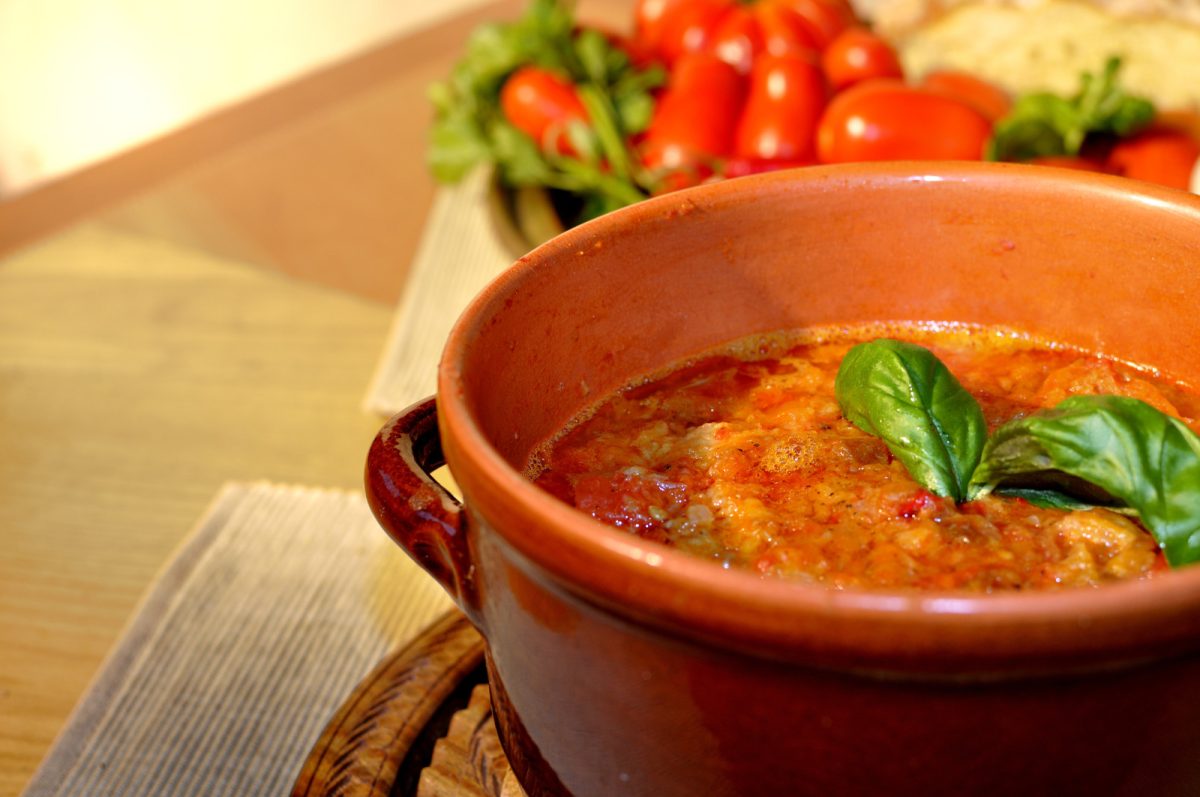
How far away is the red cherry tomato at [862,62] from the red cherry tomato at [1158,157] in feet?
1.73

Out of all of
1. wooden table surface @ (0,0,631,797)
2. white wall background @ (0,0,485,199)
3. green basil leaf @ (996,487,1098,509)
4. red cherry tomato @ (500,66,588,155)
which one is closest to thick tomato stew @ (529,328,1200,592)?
green basil leaf @ (996,487,1098,509)

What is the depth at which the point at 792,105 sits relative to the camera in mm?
2355

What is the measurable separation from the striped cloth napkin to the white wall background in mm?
3863

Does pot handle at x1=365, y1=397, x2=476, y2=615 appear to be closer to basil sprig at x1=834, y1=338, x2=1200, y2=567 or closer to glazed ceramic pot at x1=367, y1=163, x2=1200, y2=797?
glazed ceramic pot at x1=367, y1=163, x2=1200, y2=797

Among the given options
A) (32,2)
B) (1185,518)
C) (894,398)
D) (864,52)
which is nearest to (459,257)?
(864,52)

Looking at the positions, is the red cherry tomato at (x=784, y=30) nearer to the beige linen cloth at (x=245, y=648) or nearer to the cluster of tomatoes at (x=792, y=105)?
the cluster of tomatoes at (x=792, y=105)

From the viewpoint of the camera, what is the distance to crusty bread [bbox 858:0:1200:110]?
90.7 inches

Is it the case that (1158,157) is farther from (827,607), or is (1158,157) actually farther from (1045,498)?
(827,607)

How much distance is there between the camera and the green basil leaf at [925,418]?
0.87m

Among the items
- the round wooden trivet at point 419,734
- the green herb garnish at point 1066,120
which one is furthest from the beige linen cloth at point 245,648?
the green herb garnish at point 1066,120

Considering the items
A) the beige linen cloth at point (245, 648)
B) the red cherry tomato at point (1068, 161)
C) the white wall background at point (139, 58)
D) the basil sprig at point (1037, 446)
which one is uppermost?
the basil sprig at point (1037, 446)

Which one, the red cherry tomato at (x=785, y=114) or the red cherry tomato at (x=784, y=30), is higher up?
the red cherry tomato at (x=784, y=30)

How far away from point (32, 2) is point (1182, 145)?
15.0 feet

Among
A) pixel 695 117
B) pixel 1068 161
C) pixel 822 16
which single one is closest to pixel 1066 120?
pixel 1068 161
